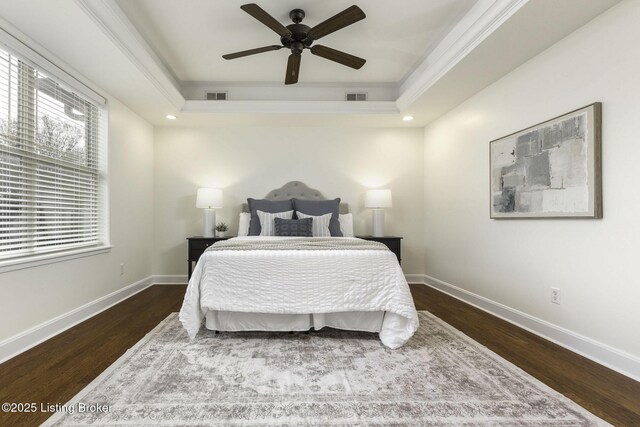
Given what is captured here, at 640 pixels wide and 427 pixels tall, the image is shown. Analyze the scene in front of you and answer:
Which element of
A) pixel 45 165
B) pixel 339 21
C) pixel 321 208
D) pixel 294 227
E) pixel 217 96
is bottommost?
pixel 294 227

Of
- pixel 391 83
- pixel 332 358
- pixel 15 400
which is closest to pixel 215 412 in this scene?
pixel 332 358

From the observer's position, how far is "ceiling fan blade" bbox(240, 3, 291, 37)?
2.19 metres

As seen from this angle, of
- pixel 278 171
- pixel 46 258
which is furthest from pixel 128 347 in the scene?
pixel 278 171

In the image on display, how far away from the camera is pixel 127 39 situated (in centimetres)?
256

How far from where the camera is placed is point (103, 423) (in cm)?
143

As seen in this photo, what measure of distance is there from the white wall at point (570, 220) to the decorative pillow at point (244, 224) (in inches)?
104

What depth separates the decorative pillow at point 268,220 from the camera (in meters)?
3.92

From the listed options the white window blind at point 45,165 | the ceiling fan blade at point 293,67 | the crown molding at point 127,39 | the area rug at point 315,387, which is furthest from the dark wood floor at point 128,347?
the ceiling fan blade at point 293,67

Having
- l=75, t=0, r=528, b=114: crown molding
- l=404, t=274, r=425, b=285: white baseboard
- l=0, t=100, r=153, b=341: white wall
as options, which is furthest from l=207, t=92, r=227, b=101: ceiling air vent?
l=404, t=274, r=425, b=285: white baseboard

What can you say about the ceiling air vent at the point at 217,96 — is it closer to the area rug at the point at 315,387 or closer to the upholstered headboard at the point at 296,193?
the upholstered headboard at the point at 296,193

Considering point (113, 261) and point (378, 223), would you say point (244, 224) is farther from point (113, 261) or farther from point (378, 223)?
point (378, 223)

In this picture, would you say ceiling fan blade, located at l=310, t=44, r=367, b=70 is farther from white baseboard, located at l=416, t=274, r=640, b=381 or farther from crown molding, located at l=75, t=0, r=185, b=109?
white baseboard, located at l=416, t=274, r=640, b=381

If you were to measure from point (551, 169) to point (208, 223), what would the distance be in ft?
12.3

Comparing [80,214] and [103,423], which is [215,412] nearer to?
[103,423]
